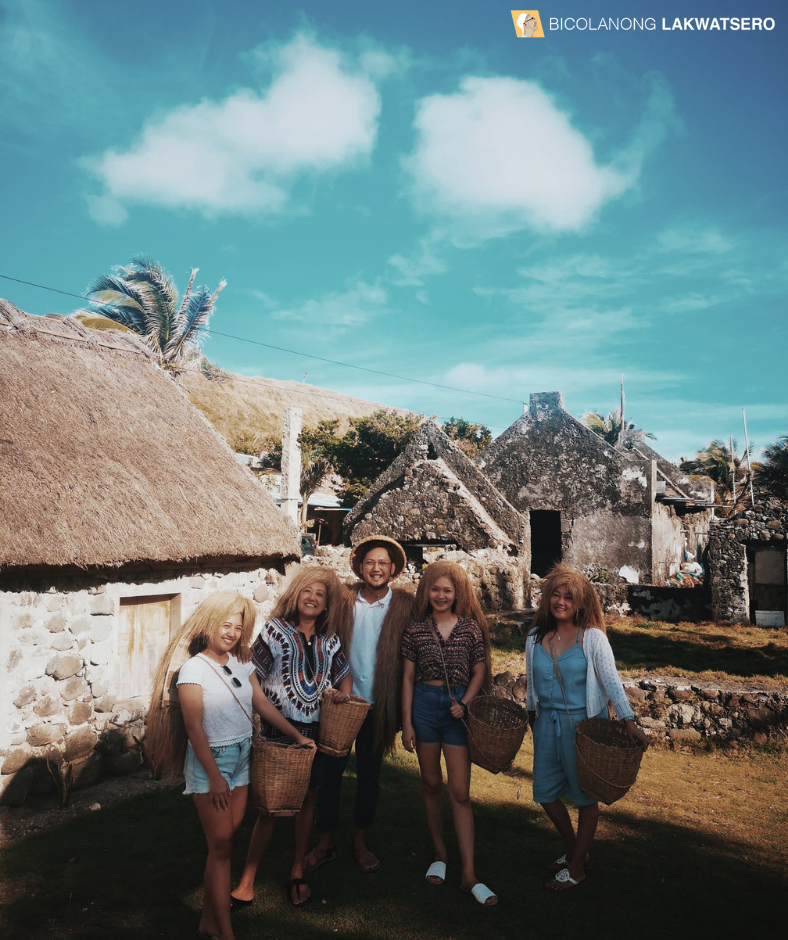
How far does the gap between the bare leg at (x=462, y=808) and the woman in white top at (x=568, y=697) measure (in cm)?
45

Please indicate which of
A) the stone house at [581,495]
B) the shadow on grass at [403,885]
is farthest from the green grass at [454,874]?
the stone house at [581,495]

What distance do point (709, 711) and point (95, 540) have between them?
21.3 ft

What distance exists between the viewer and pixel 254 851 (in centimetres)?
378

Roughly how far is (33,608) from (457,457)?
44.4ft

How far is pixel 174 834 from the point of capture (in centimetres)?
489

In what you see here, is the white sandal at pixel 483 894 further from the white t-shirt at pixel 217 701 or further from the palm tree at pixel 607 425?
the palm tree at pixel 607 425

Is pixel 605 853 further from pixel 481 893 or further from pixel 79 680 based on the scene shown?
pixel 79 680

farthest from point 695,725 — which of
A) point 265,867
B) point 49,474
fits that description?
point 49,474

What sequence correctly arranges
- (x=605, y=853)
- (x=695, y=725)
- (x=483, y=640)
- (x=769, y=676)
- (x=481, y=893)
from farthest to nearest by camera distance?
(x=769, y=676), (x=695, y=725), (x=605, y=853), (x=483, y=640), (x=481, y=893)

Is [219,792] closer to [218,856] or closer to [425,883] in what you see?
[218,856]

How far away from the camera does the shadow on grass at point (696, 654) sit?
9.34 meters

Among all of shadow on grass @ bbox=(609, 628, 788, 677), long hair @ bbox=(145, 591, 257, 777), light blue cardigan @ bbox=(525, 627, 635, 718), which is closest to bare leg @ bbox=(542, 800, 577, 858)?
light blue cardigan @ bbox=(525, 627, 635, 718)

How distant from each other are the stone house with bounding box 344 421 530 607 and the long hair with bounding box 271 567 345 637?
10371 mm

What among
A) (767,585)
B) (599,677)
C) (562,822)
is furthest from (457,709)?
(767,585)
